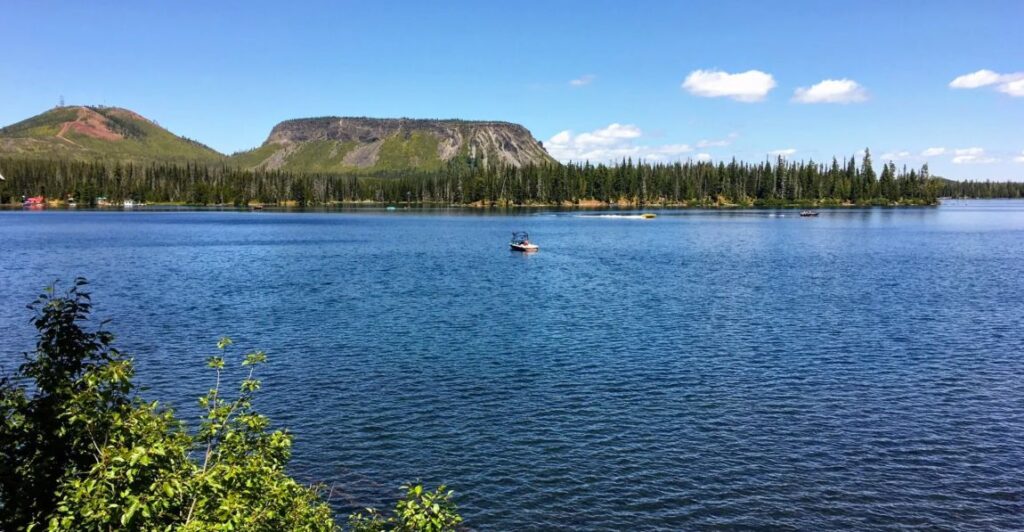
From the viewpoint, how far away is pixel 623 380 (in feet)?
121

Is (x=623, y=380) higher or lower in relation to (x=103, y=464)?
lower

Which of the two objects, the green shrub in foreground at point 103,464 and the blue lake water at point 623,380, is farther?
the blue lake water at point 623,380

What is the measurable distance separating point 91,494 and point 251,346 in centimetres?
3532

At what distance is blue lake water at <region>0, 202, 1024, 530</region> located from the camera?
24016 millimetres

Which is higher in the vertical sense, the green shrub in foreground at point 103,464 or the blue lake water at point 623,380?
the green shrub in foreground at point 103,464

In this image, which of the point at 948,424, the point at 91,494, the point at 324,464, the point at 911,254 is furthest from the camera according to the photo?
the point at 911,254

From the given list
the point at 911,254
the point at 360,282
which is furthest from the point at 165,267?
the point at 911,254

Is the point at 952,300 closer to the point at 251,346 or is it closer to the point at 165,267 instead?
the point at 251,346

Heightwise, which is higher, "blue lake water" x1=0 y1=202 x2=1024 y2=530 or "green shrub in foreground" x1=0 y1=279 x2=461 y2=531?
"green shrub in foreground" x1=0 y1=279 x2=461 y2=531

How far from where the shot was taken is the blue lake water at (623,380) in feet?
78.8

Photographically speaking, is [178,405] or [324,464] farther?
[178,405]

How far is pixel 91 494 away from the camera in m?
10.7

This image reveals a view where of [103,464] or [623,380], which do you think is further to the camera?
[623,380]

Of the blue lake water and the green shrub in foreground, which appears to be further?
the blue lake water
